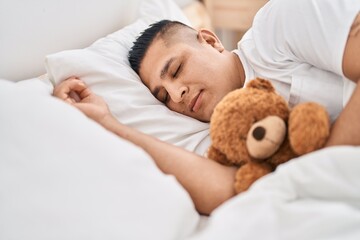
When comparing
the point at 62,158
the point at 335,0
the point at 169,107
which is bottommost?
the point at 169,107

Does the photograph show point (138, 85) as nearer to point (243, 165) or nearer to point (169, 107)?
point (169, 107)

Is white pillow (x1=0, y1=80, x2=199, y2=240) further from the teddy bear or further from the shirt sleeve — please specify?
the shirt sleeve

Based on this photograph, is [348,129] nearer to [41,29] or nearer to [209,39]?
[209,39]

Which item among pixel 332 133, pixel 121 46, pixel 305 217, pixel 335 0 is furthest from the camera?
pixel 121 46

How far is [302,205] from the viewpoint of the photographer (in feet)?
2.08

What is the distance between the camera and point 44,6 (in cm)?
111

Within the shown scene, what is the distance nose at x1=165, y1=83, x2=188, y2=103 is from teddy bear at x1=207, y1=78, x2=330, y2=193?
280 mm

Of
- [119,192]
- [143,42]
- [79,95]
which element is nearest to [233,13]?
[143,42]

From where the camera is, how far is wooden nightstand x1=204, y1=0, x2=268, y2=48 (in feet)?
6.84

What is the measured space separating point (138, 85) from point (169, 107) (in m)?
0.11

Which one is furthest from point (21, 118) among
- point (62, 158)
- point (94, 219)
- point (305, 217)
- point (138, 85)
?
point (305, 217)

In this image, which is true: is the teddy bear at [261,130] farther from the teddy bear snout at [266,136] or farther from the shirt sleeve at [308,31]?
the shirt sleeve at [308,31]

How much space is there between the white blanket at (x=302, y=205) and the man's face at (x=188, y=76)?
410mm

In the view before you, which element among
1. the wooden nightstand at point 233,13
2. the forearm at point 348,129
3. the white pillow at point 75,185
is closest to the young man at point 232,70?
the forearm at point 348,129
